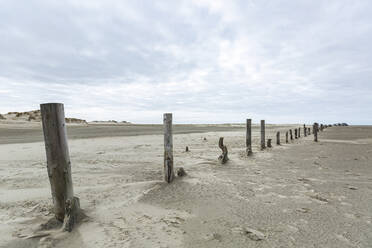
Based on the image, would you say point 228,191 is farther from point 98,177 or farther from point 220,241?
point 98,177

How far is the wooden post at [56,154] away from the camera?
3518 millimetres

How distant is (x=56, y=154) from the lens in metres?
3.56

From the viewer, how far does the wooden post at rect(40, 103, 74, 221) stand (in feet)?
11.5

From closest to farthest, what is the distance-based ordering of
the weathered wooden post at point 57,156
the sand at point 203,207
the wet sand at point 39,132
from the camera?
Answer: the sand at point 203,207 < the weathered wooden post at point 57,156 < the wet sand at point 39,132

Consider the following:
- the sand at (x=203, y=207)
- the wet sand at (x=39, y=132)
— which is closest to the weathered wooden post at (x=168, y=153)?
the sand at (x=203, y=207)

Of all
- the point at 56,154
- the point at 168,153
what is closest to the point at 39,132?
the point at 168,153

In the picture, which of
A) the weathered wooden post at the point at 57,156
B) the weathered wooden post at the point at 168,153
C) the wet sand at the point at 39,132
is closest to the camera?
the weathered wooden post at the point at 57,156

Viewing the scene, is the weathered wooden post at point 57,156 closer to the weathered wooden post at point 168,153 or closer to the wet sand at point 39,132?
the weathered wooden post at point 168,153

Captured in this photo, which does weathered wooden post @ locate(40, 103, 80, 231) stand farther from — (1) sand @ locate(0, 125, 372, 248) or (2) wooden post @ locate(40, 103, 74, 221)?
(1) sand @ locate(0, 125, 372, 248)

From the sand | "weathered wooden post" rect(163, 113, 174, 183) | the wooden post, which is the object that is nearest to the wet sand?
the sand

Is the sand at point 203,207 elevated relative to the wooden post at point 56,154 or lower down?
lower down

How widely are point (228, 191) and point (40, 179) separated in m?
5.63

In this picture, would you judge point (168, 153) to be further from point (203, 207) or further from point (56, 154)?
point (56, 154)

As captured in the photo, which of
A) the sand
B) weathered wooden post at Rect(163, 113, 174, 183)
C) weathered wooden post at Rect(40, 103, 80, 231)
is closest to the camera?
the sand
